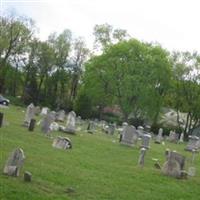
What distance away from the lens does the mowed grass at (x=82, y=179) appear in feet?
34.6

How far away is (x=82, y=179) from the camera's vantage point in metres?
12.6

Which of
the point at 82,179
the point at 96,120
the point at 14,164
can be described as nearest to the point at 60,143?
the point at 82,179

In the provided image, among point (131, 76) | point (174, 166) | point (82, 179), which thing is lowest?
point (82, 179)

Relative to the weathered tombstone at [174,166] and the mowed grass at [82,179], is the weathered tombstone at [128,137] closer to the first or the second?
the mowed grass at [82,179]

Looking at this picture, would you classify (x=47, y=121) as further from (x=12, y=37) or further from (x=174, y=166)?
(x=12, y=37)

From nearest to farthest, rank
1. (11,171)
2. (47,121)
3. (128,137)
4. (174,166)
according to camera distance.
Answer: (11,171) < (174,166) < (47,121) < (128,137)

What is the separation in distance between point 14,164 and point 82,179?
2121mm

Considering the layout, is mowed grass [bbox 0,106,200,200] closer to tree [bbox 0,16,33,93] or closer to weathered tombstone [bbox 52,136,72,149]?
weathered tombstone [bbox 52,136,72,149]

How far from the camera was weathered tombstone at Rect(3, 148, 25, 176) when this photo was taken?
36.7 feet

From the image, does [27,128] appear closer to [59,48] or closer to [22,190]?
[22,190]

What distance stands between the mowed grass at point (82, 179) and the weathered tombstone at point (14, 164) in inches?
7.2

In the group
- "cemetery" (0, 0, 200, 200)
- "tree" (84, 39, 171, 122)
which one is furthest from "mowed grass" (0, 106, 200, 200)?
"tree" (84, 39, 171, 122)

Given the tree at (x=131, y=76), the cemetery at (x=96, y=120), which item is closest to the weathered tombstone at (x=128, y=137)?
the cemetery at (x=96, y=120)

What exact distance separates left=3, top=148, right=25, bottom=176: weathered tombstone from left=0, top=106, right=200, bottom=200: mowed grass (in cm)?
18
